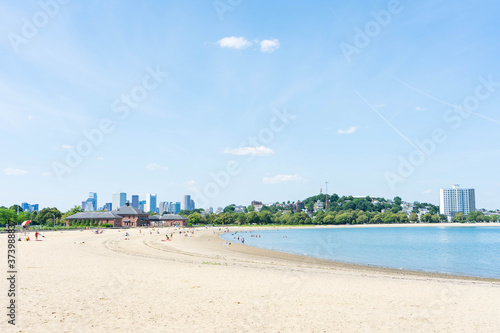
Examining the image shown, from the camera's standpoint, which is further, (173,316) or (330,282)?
(330,282)

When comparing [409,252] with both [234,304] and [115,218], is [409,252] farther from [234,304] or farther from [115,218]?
[115,218]

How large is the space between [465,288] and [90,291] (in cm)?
1937

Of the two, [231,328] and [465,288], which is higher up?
[231,328]

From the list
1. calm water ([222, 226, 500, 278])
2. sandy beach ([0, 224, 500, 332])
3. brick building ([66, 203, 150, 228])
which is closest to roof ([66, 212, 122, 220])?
brick building ([66, 203, 150, 228])

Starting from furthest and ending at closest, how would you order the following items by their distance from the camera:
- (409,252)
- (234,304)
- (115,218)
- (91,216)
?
1. (115,218)
2. (91,216)
3. (409,252)
4. (234,304)

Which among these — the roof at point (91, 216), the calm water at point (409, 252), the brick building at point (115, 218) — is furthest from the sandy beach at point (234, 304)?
the roof at point (91, 216)

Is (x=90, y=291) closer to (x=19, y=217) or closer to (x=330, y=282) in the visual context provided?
(x=330, y=282)

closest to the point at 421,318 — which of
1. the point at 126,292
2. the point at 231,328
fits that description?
the point at 231,328

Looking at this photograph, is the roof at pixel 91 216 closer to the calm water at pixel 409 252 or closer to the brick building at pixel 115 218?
the brick building at pixel 115 218

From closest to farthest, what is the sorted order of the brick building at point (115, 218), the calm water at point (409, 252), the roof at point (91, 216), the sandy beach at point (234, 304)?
the sandy beach at point (234, 304)
the calm water at point (409, 252)
the brick building at point (115, 218)
the roof at point (91, 216)

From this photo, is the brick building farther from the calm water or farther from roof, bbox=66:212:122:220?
the calm water

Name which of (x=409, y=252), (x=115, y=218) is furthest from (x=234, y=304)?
(x=115, y=218)

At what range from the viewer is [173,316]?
37.5 feet

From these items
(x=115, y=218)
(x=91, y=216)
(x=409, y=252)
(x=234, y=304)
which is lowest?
(x=409, y=252)
